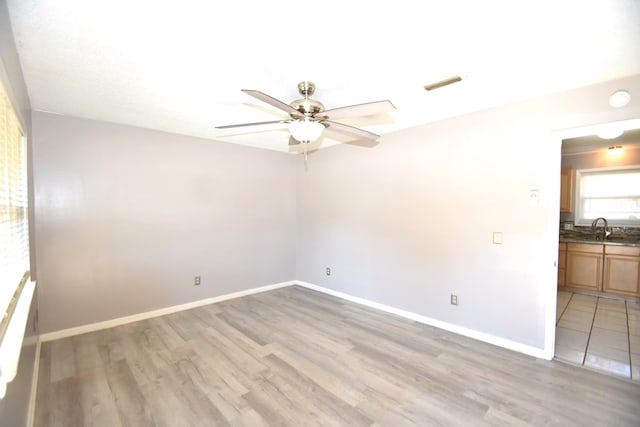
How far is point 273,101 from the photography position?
5.92 ft

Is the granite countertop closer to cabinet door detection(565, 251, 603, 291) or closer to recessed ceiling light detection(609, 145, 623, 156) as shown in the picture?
cabinet door detection(565, 251, 603, 291)

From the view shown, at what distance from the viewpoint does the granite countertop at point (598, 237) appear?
13.5 feet

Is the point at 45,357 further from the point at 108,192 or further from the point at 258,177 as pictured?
the point at 258,177

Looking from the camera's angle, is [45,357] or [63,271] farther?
[63,271]

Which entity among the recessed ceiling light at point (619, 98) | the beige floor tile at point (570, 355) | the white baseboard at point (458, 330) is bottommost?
the beige floor tile at point (570, 355)

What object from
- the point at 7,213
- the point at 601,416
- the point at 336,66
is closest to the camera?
the point at 7,213

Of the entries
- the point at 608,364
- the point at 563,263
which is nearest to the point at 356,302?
the point at 608,364

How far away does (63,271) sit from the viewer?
3002 mm

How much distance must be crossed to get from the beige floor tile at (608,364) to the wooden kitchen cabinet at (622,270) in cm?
235

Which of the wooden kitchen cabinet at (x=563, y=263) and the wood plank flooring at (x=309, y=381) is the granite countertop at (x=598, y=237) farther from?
the wood plank flooring at (x=309, y=381)

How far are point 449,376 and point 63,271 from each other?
405 centimetres

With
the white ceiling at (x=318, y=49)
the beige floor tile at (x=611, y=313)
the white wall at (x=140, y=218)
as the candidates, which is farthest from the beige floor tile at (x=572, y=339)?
the white wall at (x=140, y=218)

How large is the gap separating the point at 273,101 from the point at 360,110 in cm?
62

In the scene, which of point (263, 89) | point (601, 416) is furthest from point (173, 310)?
point (601, 416)
